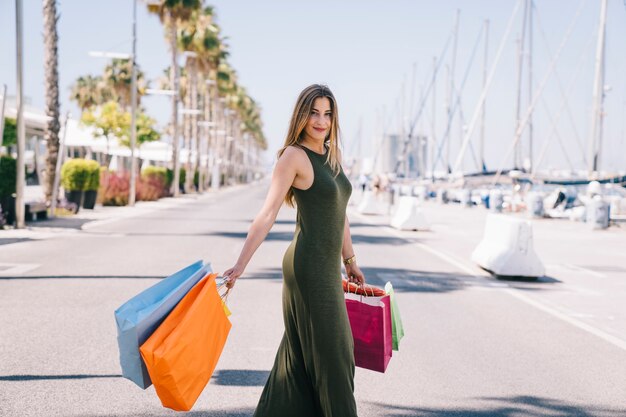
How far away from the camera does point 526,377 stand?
607 centimetres

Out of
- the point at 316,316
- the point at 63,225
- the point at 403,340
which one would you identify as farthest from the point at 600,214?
the point at 316,316

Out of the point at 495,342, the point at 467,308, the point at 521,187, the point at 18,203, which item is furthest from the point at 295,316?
the point at 521,187

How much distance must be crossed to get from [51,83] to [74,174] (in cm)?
444

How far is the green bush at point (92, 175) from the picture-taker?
27375mm

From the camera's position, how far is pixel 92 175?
27812 mm

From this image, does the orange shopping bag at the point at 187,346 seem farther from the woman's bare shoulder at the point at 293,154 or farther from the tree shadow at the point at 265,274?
the tree shadow at the point at 265,274

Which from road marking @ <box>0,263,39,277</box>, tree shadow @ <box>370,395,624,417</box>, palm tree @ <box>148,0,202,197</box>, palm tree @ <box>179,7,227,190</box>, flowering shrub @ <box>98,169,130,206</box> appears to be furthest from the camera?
palm tree @ <box>179,7,227,190</box>

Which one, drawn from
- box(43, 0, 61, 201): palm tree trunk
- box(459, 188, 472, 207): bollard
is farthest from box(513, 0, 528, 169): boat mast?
box(43, 0, 61, 201): palm tree trunk

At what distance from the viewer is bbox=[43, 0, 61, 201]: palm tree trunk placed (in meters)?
23.6

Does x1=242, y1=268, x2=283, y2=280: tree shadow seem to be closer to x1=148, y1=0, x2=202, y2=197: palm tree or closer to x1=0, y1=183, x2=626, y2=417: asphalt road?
x1=0, y1=183, x2=626, y2=417: asphalt road

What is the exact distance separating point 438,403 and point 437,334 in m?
2.44

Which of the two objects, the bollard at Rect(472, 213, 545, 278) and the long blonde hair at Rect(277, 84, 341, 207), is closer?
the long blonde hair at Rect(277, 84, 341, 207)

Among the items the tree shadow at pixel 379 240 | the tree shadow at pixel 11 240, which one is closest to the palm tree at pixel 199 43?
the tree shadow at pixel 379 240

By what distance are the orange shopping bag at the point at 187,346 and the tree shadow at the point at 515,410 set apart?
5.42ft
